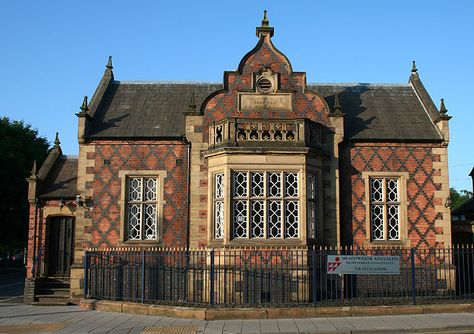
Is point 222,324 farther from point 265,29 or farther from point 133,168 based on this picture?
point 265,29

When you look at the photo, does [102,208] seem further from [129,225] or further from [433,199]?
[433,199]

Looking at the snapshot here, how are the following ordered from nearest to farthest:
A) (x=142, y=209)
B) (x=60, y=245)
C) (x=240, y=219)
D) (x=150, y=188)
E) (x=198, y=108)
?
(x=240, y=219) → (x=142, y=209) → (x=150, y=188) → (x=198, y=108) → (x=60, y=245)

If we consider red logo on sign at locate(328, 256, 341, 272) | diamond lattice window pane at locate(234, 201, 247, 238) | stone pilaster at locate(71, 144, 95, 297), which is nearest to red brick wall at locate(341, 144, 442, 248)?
red logo on sign at locate(328, 256, 341, 272)

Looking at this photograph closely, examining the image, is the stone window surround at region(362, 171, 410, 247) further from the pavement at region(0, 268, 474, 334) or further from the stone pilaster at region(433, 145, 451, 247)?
the pavement at region(0, 268, 474, 334)

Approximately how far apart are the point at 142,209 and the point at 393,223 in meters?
9.27

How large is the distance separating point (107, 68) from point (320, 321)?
47.9 ft

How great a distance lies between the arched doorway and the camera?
63.7 feet

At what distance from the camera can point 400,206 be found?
17891 mm

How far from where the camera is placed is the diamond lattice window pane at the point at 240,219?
1580 cm

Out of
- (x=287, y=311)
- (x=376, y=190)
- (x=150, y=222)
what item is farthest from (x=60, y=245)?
(x=376, y=190)

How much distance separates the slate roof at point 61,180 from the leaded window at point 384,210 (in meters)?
11.6

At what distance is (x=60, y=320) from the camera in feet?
42.4

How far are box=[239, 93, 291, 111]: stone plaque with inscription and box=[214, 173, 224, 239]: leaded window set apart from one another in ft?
9.32

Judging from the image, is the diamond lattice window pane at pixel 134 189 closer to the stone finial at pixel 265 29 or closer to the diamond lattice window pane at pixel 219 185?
the diamond lattice window pane at pixel 219 185
